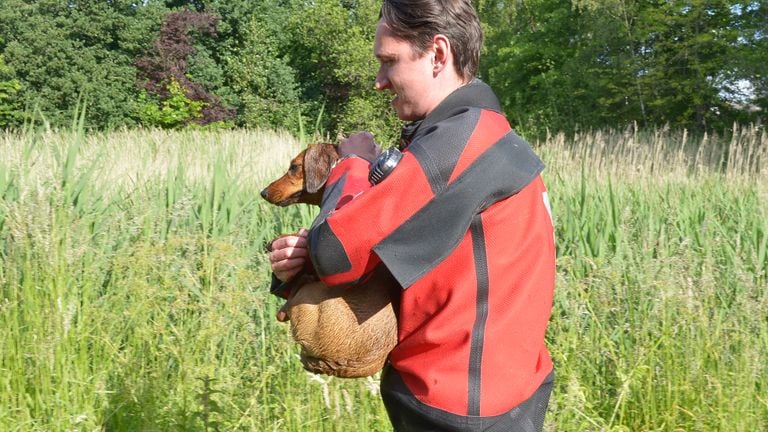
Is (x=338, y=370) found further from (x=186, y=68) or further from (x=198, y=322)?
(x=186, y=68)

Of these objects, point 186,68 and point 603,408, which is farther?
point 186,68

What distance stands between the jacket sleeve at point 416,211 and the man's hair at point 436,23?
167 mm

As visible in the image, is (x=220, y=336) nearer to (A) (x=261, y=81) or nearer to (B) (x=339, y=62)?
(B) (x=339, y=62)

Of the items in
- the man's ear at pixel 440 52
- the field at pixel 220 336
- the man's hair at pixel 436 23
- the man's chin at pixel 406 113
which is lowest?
the field at pixel 220 336

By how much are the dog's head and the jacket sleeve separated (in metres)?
0.69

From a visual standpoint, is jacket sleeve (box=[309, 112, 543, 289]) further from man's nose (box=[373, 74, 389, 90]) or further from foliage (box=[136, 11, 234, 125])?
foliage (box=[136, 11, 234, 125])

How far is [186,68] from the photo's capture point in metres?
28.7

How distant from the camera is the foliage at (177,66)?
27344 millimetres

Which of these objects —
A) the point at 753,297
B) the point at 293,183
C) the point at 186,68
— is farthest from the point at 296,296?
the point at 186,68

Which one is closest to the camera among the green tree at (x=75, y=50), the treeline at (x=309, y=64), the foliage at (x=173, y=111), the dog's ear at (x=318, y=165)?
the dog's ear at (x=318, y=165)

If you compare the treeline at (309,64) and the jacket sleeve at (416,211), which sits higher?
the treeline at (309,64)

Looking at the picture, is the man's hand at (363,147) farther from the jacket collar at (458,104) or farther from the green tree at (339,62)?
the green tree at (339,62)

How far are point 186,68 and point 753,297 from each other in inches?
1074

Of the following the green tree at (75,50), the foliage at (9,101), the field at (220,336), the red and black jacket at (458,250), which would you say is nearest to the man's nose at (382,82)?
the red and black jacket at (458,250)
